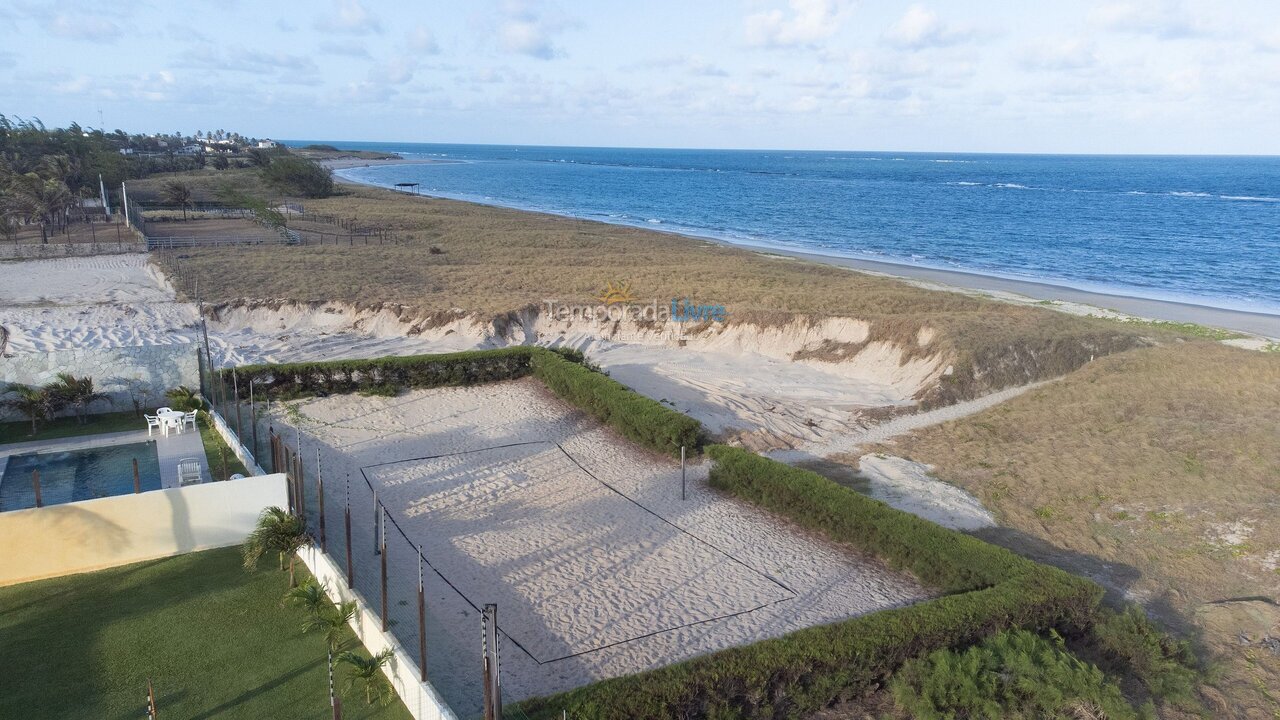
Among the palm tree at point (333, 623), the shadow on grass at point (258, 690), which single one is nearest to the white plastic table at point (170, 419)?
the palm tree at point (333, 623)

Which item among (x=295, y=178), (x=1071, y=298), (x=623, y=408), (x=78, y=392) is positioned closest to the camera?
(x=78, y=392)

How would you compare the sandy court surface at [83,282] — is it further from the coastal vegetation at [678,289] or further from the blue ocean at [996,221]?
the blue ocean at [996,221]

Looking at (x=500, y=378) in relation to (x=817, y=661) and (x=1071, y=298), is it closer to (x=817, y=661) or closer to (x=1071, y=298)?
(x=817, y=661)

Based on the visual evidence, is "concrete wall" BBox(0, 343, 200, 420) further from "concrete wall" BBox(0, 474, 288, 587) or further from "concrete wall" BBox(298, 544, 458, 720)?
"concrete wall" BBox(298, 544, 458, 720)

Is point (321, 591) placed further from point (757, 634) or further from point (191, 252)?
point (191, 252)

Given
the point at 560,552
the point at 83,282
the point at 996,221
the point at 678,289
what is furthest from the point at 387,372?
the point at 996,221

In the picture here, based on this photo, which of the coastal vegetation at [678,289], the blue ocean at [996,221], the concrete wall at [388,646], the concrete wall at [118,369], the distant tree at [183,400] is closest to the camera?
the concrete wall at [388,646]

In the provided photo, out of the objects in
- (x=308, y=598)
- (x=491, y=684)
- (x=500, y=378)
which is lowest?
(x=500, y=378)
